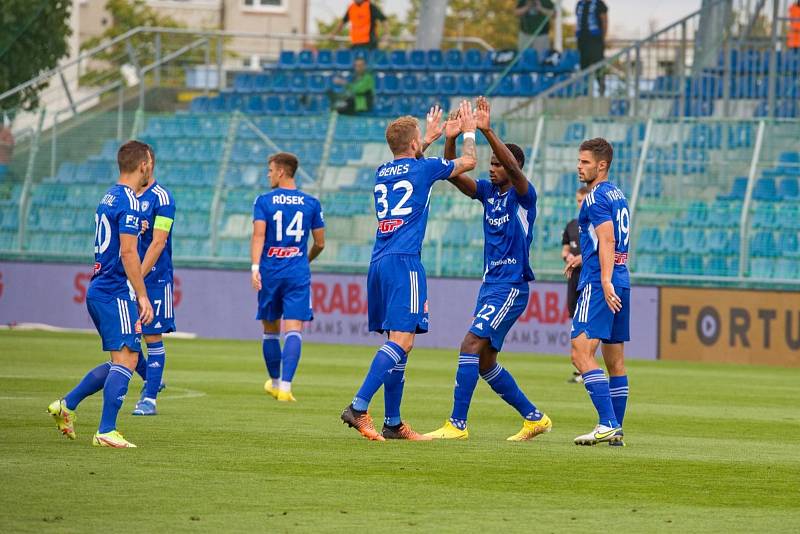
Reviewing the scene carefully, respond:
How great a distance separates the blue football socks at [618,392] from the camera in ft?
34.7

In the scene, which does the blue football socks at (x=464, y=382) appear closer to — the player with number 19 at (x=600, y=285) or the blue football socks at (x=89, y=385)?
the player with number 19 at (x=600, y=285)

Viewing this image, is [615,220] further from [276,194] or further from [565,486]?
[276,194]

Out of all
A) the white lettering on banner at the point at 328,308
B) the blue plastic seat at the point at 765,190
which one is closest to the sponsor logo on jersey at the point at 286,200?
the white lettering on banner at the point at 328,308

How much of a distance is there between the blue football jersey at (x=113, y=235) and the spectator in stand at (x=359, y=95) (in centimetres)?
2018

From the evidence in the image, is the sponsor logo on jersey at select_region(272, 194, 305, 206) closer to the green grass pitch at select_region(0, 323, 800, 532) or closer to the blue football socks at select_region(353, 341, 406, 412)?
the green grass pitch at select_region(0, 323, 800, 532)

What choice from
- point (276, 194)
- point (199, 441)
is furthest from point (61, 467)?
point (276, 194)

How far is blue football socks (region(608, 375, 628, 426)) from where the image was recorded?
10.6 m

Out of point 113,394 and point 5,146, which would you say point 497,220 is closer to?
point 113,394

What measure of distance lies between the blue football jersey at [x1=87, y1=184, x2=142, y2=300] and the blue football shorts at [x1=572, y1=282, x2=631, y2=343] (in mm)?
2914

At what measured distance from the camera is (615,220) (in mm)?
10180

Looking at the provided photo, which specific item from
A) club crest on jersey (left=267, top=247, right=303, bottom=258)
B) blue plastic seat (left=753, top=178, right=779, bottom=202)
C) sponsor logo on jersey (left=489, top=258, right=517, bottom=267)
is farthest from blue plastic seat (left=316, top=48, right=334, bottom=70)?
sponsor logo on jersey (left=489, top=258, right=517, bottom=267)

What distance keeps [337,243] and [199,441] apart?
15731 mm

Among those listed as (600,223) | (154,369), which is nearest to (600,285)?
(600,223)

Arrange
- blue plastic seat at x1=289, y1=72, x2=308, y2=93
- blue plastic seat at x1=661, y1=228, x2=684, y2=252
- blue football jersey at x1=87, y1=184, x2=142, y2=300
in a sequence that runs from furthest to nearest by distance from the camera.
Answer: blue plastic seat at x1=289, y1=72, x2=308, y2=93
blue plastic seat at x1=661, y1=228, x2=684, y2=252
blue football jersey at x1=87, y1=184, x2=142, y2=300
